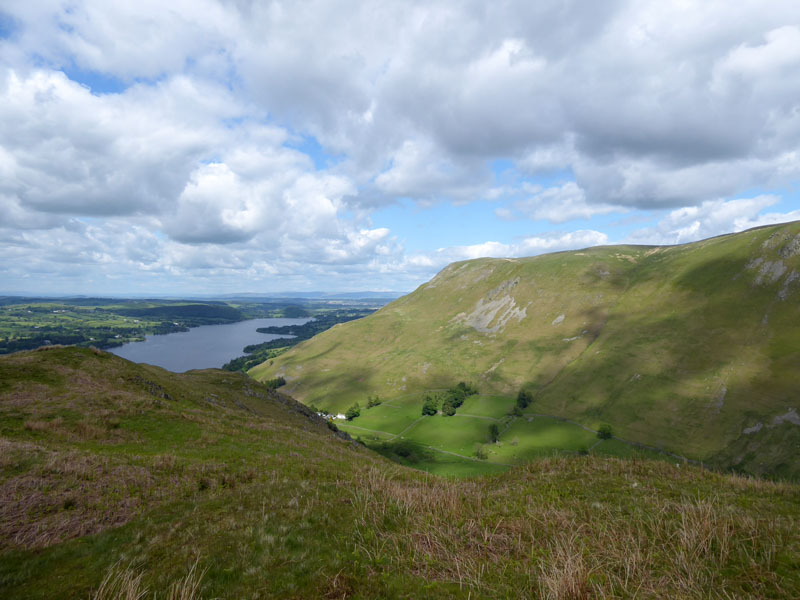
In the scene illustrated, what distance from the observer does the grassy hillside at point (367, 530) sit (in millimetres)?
7039

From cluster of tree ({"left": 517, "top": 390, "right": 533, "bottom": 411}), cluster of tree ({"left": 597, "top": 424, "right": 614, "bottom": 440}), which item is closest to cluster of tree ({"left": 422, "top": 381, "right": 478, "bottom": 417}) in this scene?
cluster of tree ({"left": 517, "top": 390, "right": 533, "bottom": 411})

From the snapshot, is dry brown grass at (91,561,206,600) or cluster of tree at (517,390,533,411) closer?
dry brown grass at (91,561,206,600)

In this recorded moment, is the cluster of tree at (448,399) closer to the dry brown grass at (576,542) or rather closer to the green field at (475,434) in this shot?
the green field at (475,434)

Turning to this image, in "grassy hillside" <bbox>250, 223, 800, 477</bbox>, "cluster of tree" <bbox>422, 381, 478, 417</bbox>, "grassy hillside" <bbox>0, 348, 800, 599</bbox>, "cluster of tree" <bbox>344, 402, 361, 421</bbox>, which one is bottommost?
"cluster of tree" <bbox>344, 402, 361, 421</bbox>

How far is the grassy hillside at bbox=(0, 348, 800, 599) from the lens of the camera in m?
7.04

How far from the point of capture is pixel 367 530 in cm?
991

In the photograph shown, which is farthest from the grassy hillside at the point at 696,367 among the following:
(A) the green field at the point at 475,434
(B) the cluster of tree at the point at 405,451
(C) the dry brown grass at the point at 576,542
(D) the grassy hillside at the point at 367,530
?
(C) the dry brown grass at the point at 576,542

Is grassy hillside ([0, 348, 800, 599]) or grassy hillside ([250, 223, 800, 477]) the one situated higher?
grassy hillside ([0, 348, 800, 599])

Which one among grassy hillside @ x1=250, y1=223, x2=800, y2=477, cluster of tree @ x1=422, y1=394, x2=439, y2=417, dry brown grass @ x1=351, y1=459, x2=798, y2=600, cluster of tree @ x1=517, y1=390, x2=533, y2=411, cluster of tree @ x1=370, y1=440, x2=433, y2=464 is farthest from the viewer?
cluster of tree @ x1=422, y1=394, x2=439, y2=417

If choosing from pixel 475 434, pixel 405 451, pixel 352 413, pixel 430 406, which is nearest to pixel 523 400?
pixel 475 434

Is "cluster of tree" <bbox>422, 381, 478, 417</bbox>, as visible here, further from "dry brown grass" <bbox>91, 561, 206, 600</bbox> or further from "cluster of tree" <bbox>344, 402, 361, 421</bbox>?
"dry brown grass" <bbox>91, 561, 206, 600</bbox>

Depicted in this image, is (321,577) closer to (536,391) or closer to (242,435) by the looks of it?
(242,435)

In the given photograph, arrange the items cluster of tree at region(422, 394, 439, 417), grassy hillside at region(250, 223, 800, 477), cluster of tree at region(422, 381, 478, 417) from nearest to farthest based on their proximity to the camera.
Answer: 1. grassy hillside at region(250, 223, 800, 477)
2. cluster of tree at region(422, 381, 478, 417)
3. cluster of tree at region(422, 394, 439, 417)

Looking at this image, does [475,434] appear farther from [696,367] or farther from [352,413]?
[696,367]
